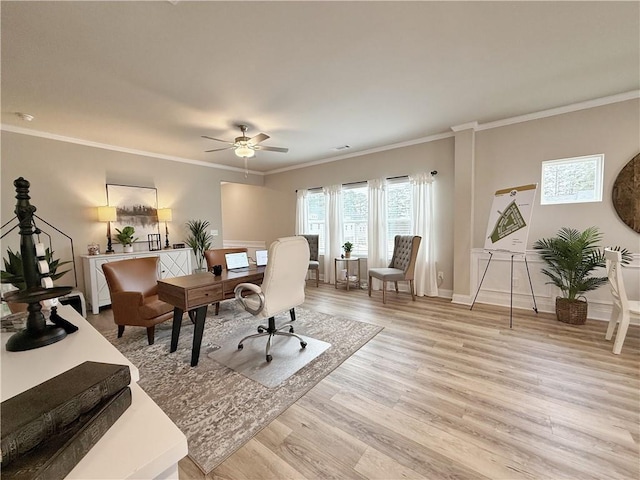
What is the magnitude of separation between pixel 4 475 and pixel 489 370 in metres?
2.82

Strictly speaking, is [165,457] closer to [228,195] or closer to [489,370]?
[489,370]

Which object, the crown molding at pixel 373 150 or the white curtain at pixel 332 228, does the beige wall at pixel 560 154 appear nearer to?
the crown molding at pixel 373 150

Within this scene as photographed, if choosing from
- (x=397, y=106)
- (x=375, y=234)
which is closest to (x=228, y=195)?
(x=375, y=234)

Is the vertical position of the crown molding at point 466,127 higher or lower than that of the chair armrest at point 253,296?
higher

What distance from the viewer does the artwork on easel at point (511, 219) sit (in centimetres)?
329

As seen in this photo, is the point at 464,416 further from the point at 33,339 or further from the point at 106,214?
the point at 106,214

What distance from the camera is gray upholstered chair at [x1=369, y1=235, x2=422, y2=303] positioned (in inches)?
167

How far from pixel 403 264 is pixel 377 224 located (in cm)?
97

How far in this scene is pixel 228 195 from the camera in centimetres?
790

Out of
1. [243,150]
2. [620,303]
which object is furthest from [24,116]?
[620,303]

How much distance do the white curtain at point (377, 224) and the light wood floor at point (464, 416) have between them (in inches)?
89.1

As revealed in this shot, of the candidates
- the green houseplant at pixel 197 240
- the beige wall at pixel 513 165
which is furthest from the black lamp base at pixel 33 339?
the green houseplant at pixel 197 240

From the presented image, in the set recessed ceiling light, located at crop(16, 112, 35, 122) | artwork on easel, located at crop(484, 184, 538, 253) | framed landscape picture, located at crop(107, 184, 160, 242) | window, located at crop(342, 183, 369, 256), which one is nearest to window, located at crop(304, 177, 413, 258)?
window, located at crop(342, 183, 369, 256)

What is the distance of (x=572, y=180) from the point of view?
345 cm
